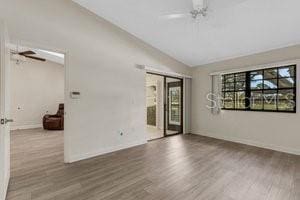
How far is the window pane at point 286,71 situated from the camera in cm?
390

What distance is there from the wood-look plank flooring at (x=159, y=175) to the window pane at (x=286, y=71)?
1.88 m

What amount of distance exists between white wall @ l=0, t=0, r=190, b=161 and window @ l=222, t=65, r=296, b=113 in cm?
263

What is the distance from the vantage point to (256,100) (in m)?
4.49

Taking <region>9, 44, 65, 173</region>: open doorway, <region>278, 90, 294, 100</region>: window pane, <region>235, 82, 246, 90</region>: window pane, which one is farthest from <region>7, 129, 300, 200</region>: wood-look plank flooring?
<region>9, 44, 65, 173</region>: open doorway

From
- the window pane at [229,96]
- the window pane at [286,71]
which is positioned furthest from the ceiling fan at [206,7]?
the window pane at [229,96]

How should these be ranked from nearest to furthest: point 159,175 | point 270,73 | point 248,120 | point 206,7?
1. point 159,175
2. point 206,7
3. point 270,73
4. point 248,120

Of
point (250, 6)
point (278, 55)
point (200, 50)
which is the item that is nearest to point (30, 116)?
point (200, 50)

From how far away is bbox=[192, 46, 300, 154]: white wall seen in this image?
3895mm

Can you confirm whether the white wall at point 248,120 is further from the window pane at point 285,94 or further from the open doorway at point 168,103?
the open doorway at point 168,103

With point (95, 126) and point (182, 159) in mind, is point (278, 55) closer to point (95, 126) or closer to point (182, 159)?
point (182, 159)

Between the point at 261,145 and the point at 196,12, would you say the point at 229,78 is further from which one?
the point at 196,12

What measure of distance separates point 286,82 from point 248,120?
4.26ft

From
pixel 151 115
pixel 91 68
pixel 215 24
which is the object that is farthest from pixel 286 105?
pixel 91 68

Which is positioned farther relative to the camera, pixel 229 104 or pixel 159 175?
pixel 229 104
